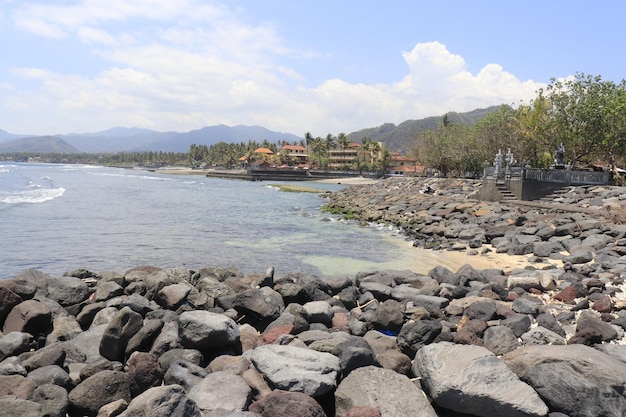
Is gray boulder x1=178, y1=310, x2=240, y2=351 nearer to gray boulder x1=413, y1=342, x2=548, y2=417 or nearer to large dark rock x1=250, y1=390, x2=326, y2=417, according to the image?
large dark rock x1=250, y1=390, x2=326, y2=417

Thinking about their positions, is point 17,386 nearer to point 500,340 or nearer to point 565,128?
point 500,340

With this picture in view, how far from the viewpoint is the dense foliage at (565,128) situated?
1216 inches

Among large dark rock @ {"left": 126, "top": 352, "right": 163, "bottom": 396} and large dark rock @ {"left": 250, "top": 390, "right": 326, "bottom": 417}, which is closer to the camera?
large dark rock @ {"left": 250, "top": 390, "right": 326, "bottom": 417}

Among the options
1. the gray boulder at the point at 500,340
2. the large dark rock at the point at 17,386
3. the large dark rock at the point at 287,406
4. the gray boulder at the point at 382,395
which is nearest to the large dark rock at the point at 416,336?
the gray boulder at the point at 500,340

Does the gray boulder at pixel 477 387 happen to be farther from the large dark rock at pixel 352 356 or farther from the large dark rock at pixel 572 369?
the large dark rock at pixel 352 356

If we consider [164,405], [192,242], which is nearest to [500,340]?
[164,405]

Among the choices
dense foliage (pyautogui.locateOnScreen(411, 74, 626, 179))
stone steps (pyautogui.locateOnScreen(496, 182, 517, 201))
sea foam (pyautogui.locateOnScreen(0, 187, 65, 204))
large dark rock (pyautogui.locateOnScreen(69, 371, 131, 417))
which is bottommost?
sea foam (pyautogui.locateOnScreen(0, 187, 65, 204))

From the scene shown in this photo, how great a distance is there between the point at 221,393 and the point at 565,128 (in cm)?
3591

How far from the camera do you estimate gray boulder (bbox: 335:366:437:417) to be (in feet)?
14.3

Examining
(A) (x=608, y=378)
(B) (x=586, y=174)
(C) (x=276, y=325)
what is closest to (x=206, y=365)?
(C) (x=276, y=325)

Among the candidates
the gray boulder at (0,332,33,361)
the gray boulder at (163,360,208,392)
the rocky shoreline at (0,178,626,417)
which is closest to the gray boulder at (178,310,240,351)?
the rocky shoreline at (0,178,626,417)

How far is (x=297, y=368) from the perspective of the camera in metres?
4.84

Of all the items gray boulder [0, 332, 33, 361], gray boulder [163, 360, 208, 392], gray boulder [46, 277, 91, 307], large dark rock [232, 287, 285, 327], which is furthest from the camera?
gray boulder [46, 277, 91, 307]

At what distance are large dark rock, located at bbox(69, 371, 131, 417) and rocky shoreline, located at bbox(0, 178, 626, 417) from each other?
14 mm
